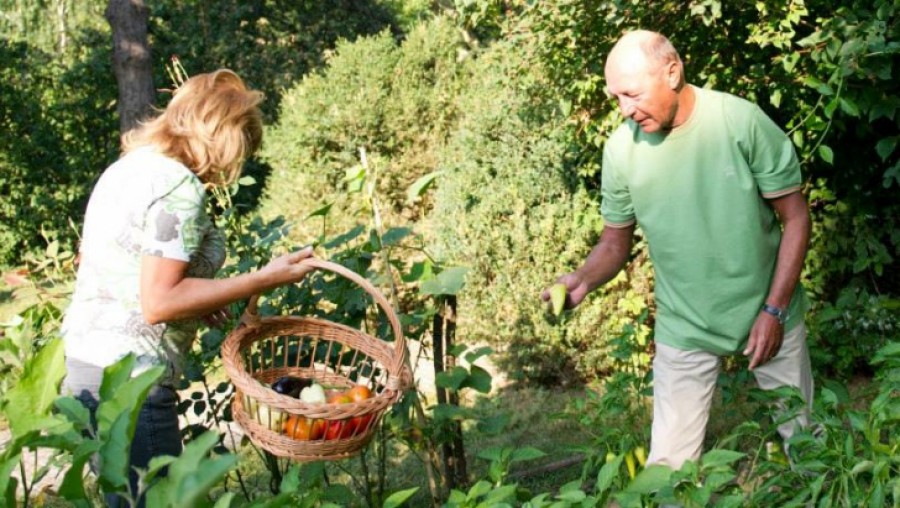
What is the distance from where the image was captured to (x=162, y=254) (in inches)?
79.5

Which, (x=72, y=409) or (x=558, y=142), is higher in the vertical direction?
(x=72, y=409)

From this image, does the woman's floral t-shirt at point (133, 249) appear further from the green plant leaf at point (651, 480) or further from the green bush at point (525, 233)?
the green bush at point (525, 233)

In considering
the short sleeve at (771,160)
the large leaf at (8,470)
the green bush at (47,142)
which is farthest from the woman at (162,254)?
the green bush at (47,142)

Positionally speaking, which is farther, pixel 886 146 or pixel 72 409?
pixel 886 146

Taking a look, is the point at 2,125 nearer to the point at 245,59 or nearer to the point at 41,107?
the point at 41,107

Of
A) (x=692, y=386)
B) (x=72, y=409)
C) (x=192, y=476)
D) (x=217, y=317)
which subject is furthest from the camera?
(x=692, y=386)

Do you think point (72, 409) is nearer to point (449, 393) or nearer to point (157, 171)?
point (157, 171)

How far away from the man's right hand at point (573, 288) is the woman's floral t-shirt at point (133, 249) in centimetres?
105

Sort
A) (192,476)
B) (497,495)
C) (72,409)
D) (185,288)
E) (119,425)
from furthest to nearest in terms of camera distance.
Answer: (185,288)
(497,495)
(72,409)
(119,425)
(192,476)

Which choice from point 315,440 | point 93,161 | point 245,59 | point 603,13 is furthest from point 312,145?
point 315,440

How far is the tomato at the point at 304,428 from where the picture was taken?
202 cm

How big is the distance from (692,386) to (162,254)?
1.61 meters

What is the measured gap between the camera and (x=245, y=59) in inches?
594

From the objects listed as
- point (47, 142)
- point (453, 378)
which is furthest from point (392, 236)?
point (47, 142)
